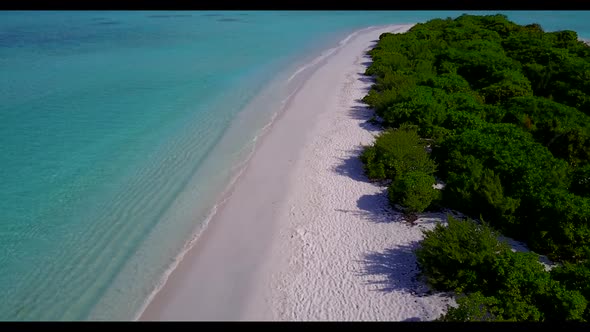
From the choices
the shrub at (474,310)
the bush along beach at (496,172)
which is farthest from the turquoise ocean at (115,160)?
the shrub at (474,310)

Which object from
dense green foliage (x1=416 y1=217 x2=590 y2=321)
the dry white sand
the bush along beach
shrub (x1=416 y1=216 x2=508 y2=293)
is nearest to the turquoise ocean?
the dry white sand

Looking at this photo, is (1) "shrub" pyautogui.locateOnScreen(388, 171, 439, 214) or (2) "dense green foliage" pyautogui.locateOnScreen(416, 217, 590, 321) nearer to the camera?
(2) "dense green foliage" pyautogui.locateOnScreen(416, 217, 590, 321)

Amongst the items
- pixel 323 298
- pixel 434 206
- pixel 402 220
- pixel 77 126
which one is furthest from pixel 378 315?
pixel 77 126

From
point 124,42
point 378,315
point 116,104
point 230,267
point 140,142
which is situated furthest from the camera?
point 124,42

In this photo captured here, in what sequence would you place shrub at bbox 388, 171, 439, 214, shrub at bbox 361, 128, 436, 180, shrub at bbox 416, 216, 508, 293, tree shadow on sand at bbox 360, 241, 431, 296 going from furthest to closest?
shrub at bbox 361, 128, 436, 180 → shrub at bbox 388, 171, 439, 214 → tree shadow on sand at bbox 360, 241, 431, 296 → shrub at bbox 416, 216, 508, 293

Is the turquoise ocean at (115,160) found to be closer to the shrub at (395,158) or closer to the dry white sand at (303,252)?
the dry white sand at (303,252)

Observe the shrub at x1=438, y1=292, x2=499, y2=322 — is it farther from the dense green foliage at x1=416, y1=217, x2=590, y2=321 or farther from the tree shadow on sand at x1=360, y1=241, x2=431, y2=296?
the tree shadow on sand at x1=360, y1=241, x2=431, y2=296

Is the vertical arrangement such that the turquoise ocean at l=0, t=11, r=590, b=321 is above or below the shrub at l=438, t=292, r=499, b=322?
below
